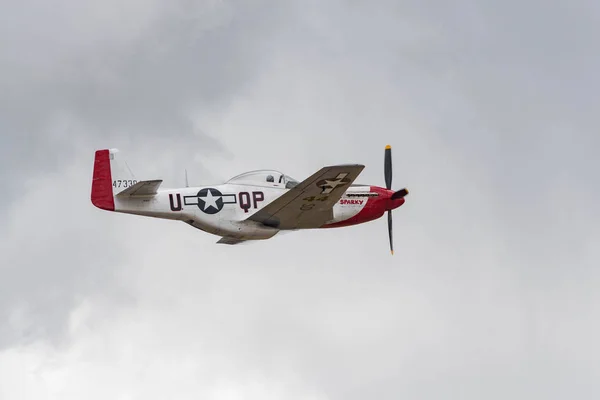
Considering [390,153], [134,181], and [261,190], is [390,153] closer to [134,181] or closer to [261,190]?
[261,190]

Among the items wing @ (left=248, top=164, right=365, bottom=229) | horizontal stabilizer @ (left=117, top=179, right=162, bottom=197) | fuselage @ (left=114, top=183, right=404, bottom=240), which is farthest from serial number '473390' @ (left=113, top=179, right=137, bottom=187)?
wing @ (left=248, top=164, right=365, bottom=229)

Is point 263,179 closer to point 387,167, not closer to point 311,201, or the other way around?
point 311,201

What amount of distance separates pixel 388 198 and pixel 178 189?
24.0ft

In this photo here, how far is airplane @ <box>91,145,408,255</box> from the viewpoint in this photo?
49344mm

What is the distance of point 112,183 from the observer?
49531 millimetres

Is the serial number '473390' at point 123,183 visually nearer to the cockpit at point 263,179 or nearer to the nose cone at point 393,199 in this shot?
the cockpit at point 263,179

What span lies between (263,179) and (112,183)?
493cm

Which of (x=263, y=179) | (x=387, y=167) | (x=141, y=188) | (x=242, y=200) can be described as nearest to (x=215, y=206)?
(x=242, y=200)

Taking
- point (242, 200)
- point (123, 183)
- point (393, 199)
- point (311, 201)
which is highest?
point (123, 183)

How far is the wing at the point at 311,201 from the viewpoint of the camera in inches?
1907

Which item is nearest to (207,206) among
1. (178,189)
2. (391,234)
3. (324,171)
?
(178,189)

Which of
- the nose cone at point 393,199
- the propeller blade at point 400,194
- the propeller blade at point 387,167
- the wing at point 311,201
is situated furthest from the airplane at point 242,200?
the propeller blade at point 387,167

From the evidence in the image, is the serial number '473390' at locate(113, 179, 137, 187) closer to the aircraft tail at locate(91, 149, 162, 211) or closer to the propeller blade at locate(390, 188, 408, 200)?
the aircraft tail at locate(91, 149, 162, 211)

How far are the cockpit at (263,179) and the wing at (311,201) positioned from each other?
1174 mm
